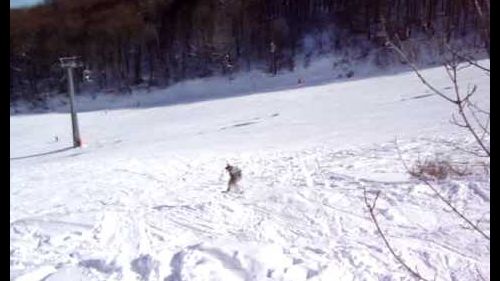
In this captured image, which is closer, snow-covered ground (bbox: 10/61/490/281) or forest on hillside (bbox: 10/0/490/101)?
snow-covered ground (bbox: 10/61/490/281)

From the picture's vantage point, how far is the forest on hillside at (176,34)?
92.5ft

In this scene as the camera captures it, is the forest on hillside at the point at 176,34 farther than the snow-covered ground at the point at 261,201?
Yes

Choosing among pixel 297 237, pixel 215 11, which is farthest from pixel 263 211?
pixel 215 11

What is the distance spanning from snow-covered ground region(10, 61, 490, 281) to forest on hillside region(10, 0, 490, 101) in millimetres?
9802

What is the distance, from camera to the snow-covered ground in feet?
15.7

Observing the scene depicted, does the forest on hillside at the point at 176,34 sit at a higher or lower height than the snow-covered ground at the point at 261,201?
higher

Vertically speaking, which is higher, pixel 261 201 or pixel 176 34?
pixel 176 34

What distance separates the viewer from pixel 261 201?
760cm

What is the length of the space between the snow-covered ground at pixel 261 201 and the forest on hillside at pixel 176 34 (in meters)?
9.80

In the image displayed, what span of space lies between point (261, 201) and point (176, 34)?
25.9 meters

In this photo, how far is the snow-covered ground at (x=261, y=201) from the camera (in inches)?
188

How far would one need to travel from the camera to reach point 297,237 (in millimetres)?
5863

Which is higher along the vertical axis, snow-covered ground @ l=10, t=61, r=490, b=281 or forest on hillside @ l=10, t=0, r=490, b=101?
forest on hillside @ l=10, t=0, r=490, b=101
